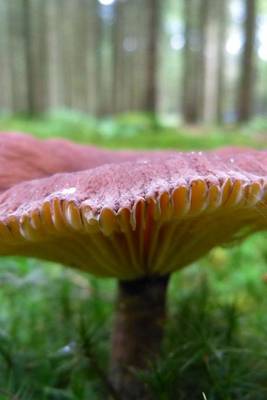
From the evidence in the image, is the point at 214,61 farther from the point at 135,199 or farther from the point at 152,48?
the point at 135,199

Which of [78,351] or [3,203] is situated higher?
[3,203]

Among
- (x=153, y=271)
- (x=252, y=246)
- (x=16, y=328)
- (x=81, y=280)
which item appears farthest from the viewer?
(x=252, y=246)

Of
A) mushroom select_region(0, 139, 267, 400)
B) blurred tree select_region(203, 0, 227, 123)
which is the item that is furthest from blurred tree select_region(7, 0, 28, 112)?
mushroom select_region(0, 139, 267, 400)

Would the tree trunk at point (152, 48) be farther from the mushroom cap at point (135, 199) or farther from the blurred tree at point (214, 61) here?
the mushroom cap at point (135, 199)

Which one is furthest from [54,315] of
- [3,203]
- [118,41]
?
[118,41]

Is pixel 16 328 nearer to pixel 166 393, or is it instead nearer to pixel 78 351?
pixel 78 351

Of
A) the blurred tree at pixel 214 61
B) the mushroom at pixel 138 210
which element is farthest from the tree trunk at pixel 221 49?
the mushroom at pixel 138 210

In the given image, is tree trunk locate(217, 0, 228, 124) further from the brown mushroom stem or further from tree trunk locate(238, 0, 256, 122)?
the brown mushroom stem
